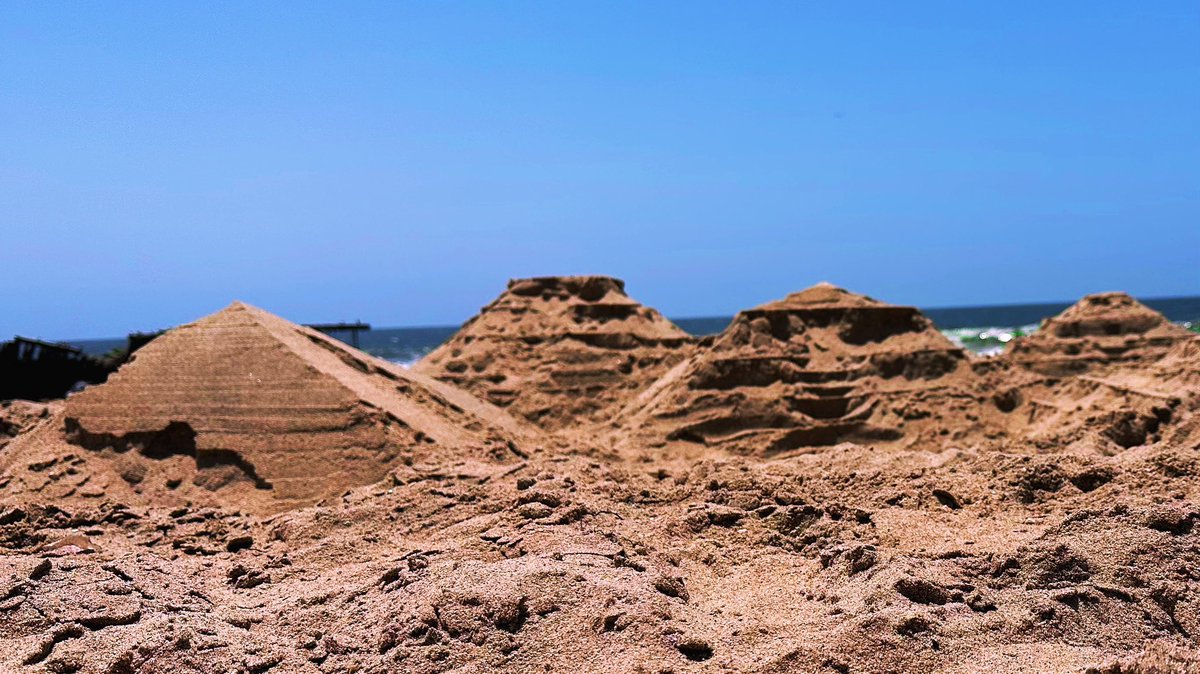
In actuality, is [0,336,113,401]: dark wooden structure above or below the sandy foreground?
above

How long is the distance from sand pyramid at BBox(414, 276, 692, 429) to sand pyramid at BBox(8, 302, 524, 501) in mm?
5018

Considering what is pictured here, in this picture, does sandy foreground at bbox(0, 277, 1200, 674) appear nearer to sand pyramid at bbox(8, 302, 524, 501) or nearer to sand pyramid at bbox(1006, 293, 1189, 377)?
sand pyramid at bbox(8, 302, 524, 501)

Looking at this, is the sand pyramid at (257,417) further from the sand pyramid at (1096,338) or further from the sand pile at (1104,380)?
the sand pyramid at (1096,338)

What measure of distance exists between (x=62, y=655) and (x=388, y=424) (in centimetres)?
348

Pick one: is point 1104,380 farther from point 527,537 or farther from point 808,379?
point 527,537

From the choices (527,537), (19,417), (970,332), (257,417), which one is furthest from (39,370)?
(970,332)

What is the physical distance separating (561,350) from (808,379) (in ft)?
17.2

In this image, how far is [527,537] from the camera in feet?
14.2

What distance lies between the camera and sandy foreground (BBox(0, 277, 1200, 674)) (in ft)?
11.3

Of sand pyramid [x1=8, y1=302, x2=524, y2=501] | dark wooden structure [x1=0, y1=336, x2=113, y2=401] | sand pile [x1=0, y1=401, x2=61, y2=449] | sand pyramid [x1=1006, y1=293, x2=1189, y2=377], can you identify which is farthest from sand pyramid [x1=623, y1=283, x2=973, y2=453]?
dark wooden structure [x1=0, y1=336, x2=113, y2=401]

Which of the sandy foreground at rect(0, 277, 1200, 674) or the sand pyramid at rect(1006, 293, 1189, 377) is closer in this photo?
the sandy foreground at rect(0, 277, 1200, 674)

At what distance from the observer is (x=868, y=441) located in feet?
31.7

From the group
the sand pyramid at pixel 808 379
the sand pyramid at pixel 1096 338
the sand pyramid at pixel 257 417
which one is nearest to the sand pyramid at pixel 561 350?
the sand pyramid at pixel 808 379

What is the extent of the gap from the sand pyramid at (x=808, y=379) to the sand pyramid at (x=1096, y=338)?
219 inches
